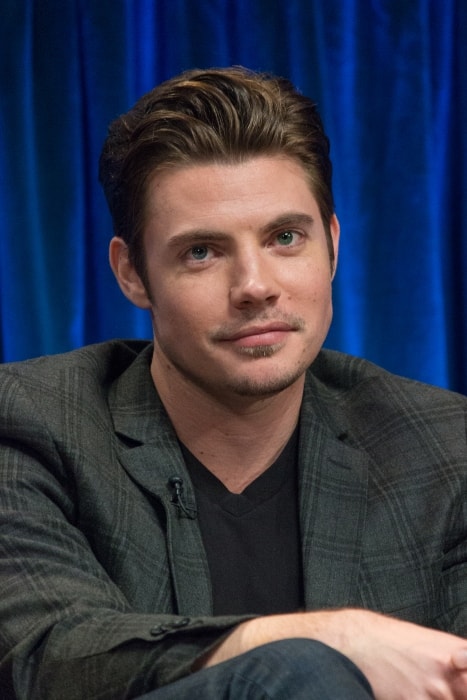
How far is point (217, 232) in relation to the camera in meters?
1.76

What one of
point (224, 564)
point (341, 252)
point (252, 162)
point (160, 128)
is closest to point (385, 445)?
point (224, 564)

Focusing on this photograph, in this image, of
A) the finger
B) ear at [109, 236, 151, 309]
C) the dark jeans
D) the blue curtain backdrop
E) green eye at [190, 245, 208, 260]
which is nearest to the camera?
the dark jeans

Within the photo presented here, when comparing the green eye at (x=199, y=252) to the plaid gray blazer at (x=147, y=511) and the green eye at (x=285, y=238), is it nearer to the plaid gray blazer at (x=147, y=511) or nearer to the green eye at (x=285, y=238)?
the green eye at (x=285, y=238)

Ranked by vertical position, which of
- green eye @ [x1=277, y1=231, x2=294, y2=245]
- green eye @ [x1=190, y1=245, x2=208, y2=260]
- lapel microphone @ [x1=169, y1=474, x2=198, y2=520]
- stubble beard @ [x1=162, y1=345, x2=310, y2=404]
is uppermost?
green eye @ [x1=277, y1=231, x2=294, y2=245]

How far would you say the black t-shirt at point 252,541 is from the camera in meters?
1.75

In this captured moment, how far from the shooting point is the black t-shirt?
5.73 ft

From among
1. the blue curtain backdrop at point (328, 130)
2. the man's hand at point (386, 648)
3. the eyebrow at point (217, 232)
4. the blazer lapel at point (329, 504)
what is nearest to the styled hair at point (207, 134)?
the eyebrow at point (217, 232)

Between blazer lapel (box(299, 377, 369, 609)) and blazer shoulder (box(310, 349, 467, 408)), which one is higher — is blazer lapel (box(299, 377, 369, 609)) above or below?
below

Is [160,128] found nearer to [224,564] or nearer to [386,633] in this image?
[224,564]

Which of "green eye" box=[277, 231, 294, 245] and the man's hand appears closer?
A: the man's hand

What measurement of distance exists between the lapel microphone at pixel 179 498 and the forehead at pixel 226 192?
0.41 m

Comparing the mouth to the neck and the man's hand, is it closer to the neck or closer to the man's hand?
the neck

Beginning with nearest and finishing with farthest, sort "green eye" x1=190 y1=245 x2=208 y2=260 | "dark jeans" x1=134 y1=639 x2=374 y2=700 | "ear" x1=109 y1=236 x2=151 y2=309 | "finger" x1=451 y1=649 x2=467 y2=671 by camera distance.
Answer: "dark jeans" x1=134 y1=639 x2=374 y2=700 < "finger" x1=451 y1=649 x2=467 y2=671 < "green eye" x1=190 y1=245 x2=208 y2=260 < "ear" x1=109 y1=236 x2=151 y2=309

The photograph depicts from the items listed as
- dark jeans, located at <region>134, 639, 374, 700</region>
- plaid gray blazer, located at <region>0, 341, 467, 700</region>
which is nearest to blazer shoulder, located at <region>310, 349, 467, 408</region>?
plaid gray blazer, located at <region>0, 341, 467, 700</region>
